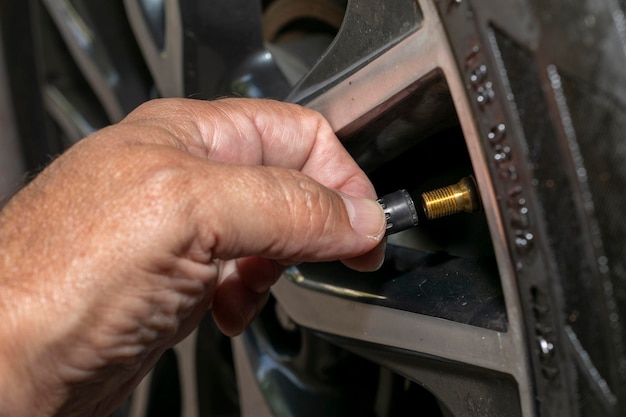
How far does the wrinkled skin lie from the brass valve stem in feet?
0.16

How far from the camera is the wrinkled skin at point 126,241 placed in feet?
1.87

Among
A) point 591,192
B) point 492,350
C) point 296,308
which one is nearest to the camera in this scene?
point 591,192

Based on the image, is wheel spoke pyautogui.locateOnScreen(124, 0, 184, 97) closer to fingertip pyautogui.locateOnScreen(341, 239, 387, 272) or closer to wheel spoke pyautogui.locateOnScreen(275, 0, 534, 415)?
wheel spoke pyautogui.locateOnScreen(275, 0, 534, 415)

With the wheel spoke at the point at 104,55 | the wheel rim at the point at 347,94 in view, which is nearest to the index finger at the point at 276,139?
the wheel rim at the point at 347,94

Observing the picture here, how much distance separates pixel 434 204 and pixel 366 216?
63mm

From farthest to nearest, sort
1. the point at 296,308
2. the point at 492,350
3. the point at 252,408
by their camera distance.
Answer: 1. the point at 252,408
2. the point at 296,308
3. the point at 492,350

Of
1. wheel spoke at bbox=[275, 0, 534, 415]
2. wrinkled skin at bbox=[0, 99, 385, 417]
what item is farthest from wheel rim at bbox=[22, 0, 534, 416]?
wrinkled skin at bbox=[0, 99, 385, 417]

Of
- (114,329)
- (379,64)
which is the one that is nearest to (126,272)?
(114,329)

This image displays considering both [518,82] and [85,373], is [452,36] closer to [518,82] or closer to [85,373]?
[518,82]

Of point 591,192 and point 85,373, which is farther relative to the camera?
point 85,373

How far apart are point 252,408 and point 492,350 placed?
51 centimetres

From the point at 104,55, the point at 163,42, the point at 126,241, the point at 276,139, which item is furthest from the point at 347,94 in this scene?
the point at 104,55

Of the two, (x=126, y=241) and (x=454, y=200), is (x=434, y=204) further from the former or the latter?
(x=126, y=241)

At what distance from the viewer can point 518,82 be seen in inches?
20.3
